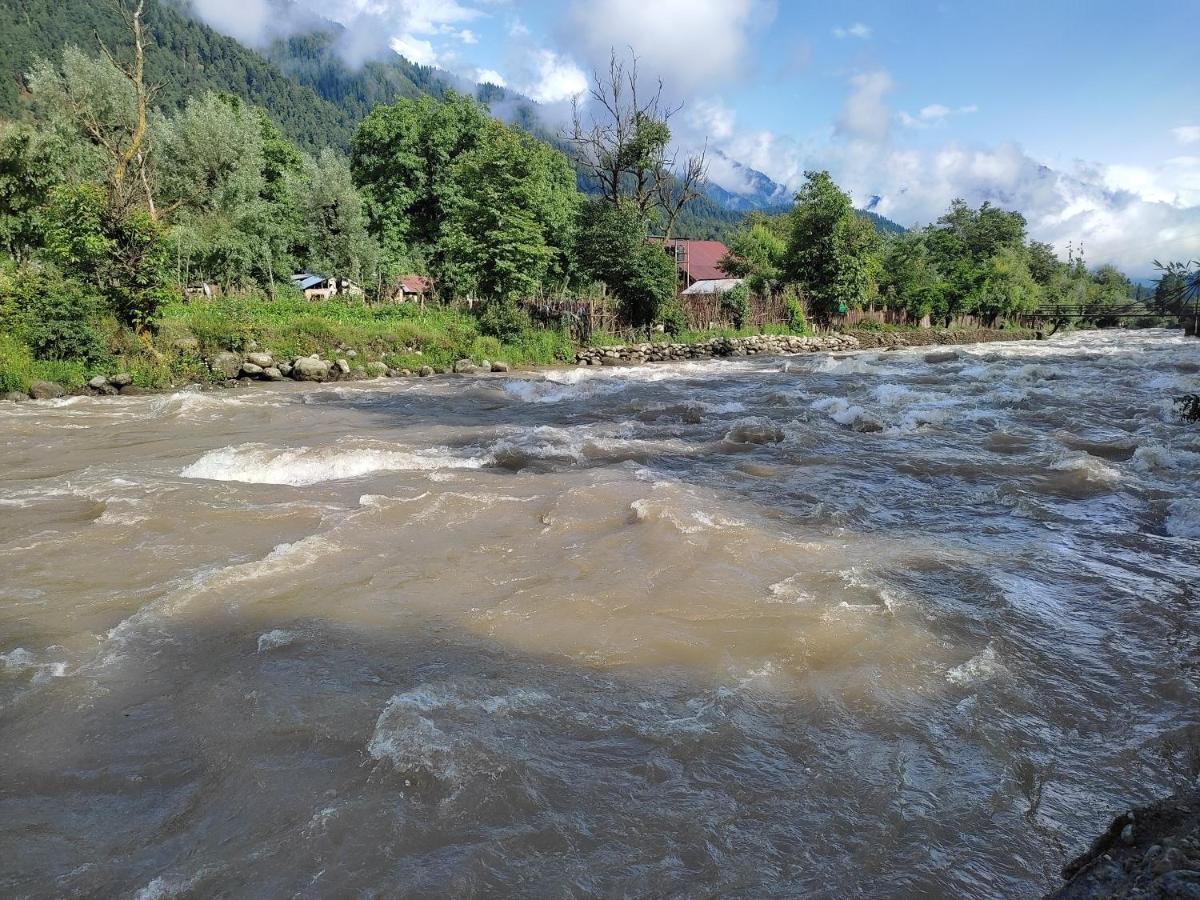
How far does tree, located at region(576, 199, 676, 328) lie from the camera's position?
86.6 ft

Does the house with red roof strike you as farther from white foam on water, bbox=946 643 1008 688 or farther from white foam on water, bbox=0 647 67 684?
white foam on water, bbox=0 647 67 684

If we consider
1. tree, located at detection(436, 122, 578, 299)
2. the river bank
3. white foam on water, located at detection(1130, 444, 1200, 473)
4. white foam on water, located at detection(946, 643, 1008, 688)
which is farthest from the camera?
tree, located at detection(436, 122, 578, 299)

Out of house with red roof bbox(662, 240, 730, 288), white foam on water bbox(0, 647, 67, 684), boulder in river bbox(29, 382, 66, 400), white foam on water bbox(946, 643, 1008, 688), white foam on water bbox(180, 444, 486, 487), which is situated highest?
house with red roof bbox(662, 240, 730, 288)

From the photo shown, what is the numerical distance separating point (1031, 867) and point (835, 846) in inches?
27.6

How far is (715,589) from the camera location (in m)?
4.95

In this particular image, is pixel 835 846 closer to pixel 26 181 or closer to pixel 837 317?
pixel 26 181

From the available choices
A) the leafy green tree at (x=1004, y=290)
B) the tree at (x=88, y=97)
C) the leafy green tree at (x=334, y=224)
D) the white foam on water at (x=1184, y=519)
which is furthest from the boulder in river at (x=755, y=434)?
the leafy green tree at (x=1004, y=290)

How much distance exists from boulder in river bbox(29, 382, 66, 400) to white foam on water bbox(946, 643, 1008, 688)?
1695 cm

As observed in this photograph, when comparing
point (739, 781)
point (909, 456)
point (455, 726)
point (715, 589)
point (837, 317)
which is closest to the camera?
point (739, 781)

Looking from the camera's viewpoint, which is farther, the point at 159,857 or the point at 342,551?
the point at 342,551

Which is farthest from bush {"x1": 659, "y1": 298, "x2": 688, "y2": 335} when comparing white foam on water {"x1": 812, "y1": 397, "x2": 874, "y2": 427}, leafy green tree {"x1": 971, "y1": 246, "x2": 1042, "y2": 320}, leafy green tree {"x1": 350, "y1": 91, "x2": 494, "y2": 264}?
leafy green tree {"x1": 971, "y1": 246, "x2": 1042, "y2": 320}

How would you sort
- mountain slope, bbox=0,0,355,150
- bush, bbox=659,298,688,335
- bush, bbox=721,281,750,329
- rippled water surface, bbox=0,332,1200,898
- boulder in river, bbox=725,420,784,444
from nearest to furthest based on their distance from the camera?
1. rippled water surface, bbox=0,332,1200,898
2. boulder in river, bbox=725,420,784,444
3. bush, bbox=659,298,688,335
4. bush, bbox=721,281,750,329
5. mountain slope, bbox=0,0,355,150

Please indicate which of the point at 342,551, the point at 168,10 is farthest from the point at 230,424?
the point at 168,10

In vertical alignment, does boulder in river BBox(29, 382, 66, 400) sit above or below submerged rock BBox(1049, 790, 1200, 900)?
above
